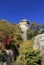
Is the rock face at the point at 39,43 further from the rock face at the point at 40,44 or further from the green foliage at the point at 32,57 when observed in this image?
the green foliage at the point at 32,57

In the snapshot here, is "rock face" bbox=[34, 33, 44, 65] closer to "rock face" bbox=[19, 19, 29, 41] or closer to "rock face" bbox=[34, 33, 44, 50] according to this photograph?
"rock face" bbox=[34, 33, 44, 50]

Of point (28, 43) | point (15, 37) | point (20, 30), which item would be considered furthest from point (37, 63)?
point (20, 30)

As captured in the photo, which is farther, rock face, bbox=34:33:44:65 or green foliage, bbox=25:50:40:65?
rock face, bbox=34:33:44:65

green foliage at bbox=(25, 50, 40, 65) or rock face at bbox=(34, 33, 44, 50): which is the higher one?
rock face at bbox=(34, 33, 44, 50)

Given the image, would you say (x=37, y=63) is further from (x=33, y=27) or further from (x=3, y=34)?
(x=33, y=27)

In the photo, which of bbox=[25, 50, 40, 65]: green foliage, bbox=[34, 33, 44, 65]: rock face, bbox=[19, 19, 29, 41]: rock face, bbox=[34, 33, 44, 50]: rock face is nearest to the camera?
bbox=[25, 50, 40, 65]: green foliage

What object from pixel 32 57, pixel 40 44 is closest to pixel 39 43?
pixel 40 44

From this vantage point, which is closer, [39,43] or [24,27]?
[39,43]

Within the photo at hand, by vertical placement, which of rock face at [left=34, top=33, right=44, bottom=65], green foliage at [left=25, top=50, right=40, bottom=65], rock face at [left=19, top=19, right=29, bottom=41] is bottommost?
green foliage at [left=25, top=50, right=40, bottom=65]

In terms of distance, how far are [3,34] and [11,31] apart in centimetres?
112

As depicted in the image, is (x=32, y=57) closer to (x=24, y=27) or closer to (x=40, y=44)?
(x=40, y=44)

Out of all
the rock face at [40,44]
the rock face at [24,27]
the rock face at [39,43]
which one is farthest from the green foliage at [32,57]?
the rock face at [24,27]

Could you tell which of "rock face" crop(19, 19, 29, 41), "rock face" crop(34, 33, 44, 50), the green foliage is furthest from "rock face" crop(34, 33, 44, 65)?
"rock face" crop(19, 19, 29, 41)

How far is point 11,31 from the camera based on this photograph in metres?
23.2
